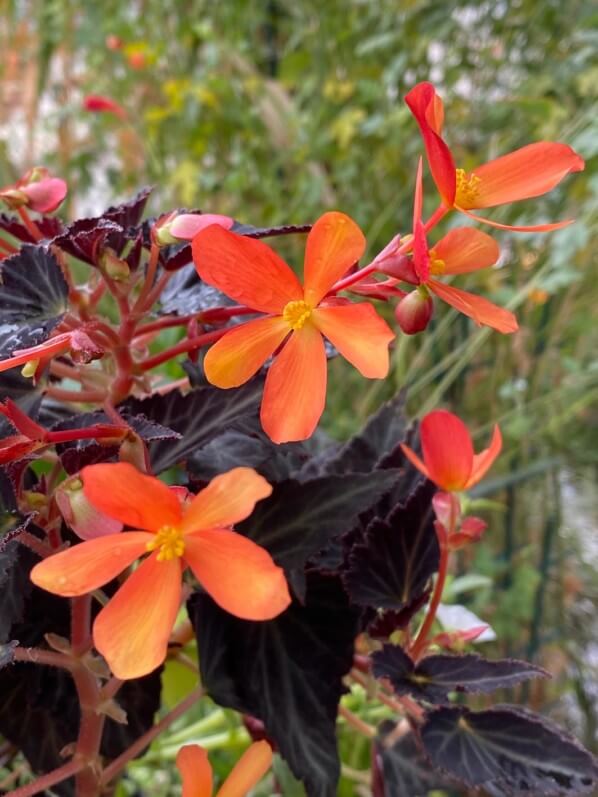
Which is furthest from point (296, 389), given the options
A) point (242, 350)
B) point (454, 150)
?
point (454, 150)

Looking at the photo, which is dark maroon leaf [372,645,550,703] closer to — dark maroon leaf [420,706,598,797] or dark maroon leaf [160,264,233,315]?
dark maroon leaf [420,706,598,797]

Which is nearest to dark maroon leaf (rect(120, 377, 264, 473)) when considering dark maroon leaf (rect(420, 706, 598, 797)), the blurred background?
dark maroon leaf (rect(420, 706, 598, 797))

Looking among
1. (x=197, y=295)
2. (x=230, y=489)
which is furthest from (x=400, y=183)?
(x=230, y=489)

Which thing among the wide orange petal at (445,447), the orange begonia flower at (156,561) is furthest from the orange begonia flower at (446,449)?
the orange begonia flower at (156,561)

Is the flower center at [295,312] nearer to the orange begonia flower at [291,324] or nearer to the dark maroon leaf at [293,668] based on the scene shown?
the orange begonia flower at [291,324]

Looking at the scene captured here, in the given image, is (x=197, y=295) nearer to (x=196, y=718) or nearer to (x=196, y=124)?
(x=196, y=718)

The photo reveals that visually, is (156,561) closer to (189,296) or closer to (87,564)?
(87,564)
